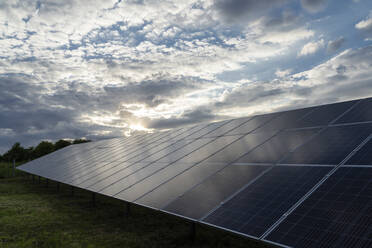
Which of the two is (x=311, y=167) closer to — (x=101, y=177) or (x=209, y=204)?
(x=209, y=204)

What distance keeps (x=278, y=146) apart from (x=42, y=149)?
8535 cm

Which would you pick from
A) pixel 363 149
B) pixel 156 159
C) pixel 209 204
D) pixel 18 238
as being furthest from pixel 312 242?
pixel 18 238

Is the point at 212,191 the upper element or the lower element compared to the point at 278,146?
lower

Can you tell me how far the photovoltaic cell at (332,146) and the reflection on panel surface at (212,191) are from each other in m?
1.12

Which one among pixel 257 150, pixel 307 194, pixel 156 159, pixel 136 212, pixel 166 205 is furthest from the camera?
pixel 136 212

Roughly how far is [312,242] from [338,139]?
15.0 feet

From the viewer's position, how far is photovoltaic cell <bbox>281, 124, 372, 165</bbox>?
6715 millimetres

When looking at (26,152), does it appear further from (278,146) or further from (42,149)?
(278,146)

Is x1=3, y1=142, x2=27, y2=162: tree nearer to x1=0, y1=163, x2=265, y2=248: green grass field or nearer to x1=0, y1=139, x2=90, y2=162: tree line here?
x1=0, y1=139, x2=90, y2=162: tree line

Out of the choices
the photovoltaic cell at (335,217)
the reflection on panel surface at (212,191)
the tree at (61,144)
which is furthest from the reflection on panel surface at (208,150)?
the tree at (61,144)

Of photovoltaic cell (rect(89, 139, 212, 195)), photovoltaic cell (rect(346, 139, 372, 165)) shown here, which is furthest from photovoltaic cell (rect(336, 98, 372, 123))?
photovoltaic cell (rect(89, 139, 212, 195))

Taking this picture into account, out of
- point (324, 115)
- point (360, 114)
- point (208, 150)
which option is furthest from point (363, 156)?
point (208, 150)

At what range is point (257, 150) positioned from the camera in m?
9.14

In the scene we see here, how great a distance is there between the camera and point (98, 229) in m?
11.3
